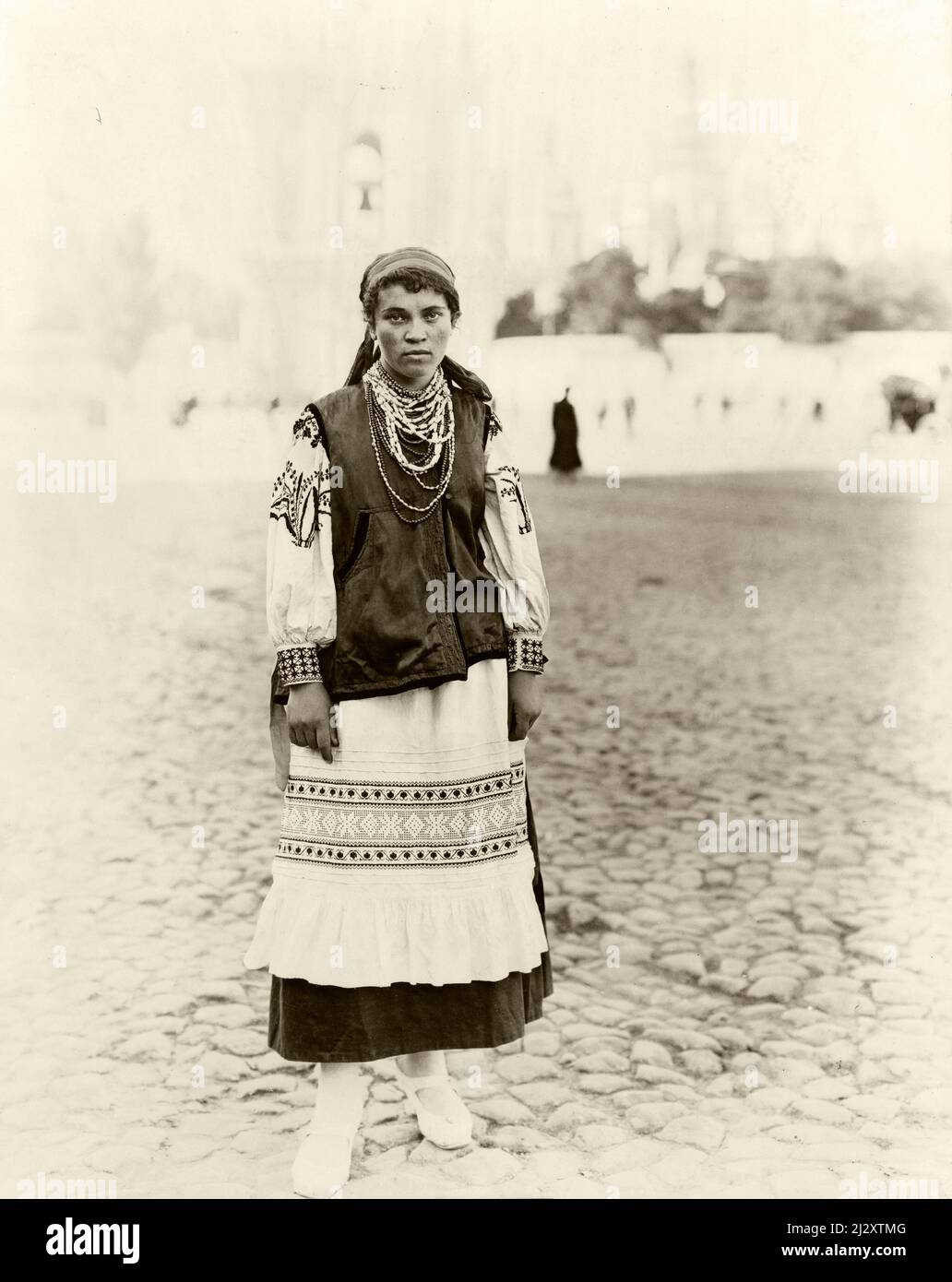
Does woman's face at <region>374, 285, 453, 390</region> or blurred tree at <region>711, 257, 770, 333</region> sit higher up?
blurred tree at <region>711, 257, 770, 333</region>

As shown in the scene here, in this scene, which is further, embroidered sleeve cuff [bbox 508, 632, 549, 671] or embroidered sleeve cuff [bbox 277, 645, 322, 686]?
embroidered sleeve cuff [bbox 508, 632, 549, 671]

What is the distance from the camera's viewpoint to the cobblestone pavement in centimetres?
382

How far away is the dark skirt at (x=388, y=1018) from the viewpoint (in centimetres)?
337

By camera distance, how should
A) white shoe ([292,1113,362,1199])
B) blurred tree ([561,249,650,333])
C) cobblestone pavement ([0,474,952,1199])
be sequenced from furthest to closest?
1. blurred tree ([561,249,650,333])
2. cobblestone pavement ([0,474,952,1199])
3. white shoe ([292,1113,362,1199])

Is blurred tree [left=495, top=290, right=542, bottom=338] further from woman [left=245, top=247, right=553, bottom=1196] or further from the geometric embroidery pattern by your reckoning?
the geometric embroidery pattern

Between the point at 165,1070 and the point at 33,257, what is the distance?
285 cm

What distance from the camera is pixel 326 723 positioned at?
3.34 m

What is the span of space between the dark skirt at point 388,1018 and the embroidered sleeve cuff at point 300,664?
0.76 meters

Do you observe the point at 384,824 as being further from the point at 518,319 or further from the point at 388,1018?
the point at 518,319

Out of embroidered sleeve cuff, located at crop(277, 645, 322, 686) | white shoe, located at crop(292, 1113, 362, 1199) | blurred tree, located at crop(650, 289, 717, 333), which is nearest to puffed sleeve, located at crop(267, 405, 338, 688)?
embroidered sleeve cuff, located at crop(277, 645, 322, 686)

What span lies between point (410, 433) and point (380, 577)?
14.7 inches

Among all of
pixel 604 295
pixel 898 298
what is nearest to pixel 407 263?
pixel 604 295

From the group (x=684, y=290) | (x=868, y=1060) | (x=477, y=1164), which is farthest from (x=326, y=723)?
(x=684, y=290)

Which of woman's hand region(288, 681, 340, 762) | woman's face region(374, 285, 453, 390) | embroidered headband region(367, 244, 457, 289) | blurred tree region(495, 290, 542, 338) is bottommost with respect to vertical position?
woman's hand region(288, 681, 340, 762)
